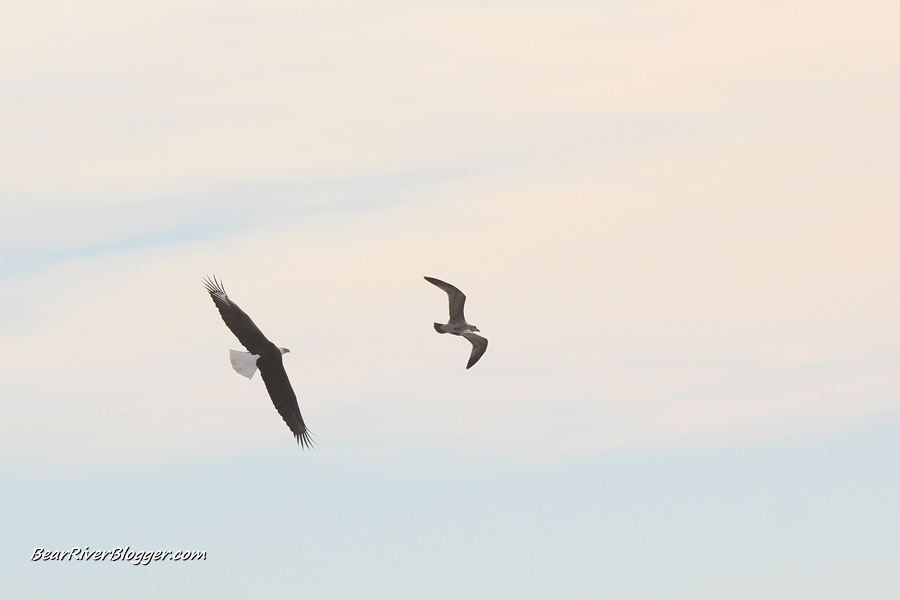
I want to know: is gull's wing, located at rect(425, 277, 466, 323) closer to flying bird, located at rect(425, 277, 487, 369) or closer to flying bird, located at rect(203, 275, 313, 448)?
flying bird, located at rect(425, 277, 487, 369)

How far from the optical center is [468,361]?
67.2 meters

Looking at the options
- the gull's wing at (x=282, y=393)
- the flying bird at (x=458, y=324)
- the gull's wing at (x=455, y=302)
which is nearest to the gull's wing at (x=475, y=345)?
the flying bird at (x=458, y=324)

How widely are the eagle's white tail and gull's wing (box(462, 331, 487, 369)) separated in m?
9.69

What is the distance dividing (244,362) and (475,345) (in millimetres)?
11261

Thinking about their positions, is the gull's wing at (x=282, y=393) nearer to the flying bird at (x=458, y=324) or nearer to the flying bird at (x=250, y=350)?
the flying bird at (x=250, y=350)

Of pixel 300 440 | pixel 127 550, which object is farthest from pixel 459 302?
pixel 127 550

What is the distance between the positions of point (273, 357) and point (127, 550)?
9834mm

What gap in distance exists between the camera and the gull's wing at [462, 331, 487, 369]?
223 feet

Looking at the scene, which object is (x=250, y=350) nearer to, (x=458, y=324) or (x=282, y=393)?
(x=282, y=393)

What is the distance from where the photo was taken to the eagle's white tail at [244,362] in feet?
208

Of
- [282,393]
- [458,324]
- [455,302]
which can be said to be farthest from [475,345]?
[282,393]

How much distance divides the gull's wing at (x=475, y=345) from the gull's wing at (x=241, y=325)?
377 inches

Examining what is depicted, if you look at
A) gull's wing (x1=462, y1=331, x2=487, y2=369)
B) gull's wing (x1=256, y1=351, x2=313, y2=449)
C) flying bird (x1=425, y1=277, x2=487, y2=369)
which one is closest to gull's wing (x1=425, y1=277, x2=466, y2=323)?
flying bird (x1=425, y1=277, x2=487, y2=369)

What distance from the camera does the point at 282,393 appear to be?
65.9 meters
